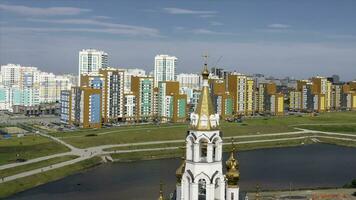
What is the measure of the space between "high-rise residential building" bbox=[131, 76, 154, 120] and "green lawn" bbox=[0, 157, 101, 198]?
43.8ft

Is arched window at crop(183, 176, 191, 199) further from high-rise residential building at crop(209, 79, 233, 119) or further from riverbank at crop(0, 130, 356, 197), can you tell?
high-rise residential building at crop(209, 79, 233, 119)

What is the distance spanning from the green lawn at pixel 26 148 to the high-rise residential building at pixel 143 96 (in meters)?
10.3

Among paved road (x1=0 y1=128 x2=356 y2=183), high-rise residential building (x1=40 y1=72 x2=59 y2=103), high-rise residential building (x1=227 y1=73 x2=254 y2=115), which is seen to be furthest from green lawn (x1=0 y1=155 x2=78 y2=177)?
high-rise residential building (x1=40 y1=72 x2=59 y2=103)

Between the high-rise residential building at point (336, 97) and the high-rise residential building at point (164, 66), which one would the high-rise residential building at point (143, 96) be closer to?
the high-rise residential building at point (164, 66)

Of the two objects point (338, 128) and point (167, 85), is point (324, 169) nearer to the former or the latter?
point (338, 128)

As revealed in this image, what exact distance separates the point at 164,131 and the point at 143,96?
691 centimetres

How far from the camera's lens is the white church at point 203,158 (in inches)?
233

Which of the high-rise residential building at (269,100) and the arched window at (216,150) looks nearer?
the arched window at (216,150)

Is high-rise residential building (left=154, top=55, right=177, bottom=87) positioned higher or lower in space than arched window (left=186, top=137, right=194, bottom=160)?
higher

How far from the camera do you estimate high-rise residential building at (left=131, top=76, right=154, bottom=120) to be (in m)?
35.7

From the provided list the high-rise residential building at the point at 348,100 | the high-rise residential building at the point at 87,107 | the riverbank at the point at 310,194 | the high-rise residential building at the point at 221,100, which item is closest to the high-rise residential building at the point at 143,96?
the high-rise residential building at the point at 221,100

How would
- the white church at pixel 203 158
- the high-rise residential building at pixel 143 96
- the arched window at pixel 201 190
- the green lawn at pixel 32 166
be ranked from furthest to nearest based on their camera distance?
the high-rise residential building at pixel 143 96 < the green lawn at pixel 32 166 < the arched window at pixel 201 190 < the white church at pixel 203 158

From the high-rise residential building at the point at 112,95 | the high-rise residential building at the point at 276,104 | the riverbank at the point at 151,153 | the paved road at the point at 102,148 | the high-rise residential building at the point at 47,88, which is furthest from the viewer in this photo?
the high-rise residential building at the point at 47,88

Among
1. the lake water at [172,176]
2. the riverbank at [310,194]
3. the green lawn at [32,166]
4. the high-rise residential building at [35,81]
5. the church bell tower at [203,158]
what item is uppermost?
the high-rise residential building at [35,81]
